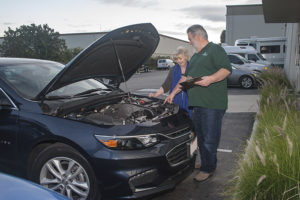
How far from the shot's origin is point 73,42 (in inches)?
2451

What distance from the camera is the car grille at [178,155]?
3129mm

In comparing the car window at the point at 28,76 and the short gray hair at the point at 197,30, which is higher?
the short gray hair at the point at 197,30

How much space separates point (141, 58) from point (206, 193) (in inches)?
88.7

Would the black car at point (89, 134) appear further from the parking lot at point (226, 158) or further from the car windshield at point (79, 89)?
the parking lot at point (226, 158)

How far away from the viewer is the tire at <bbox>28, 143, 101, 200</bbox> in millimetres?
2996

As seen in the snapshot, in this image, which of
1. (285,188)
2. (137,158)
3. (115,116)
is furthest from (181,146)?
(285,188)

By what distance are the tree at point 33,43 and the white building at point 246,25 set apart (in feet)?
85.2

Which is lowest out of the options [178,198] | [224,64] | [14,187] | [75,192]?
[178,198]

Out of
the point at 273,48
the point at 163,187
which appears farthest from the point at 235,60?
the point at 163,187

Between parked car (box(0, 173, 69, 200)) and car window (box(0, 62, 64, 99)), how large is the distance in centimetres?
157

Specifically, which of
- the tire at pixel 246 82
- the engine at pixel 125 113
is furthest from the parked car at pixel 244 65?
the engine at pixel 125 113

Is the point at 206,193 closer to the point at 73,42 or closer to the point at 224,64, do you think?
the point at 224,64

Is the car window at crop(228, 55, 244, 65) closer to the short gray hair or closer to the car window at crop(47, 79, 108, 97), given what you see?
the car window at crop(47, 79, 108, 97)

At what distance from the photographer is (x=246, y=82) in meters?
14.5
